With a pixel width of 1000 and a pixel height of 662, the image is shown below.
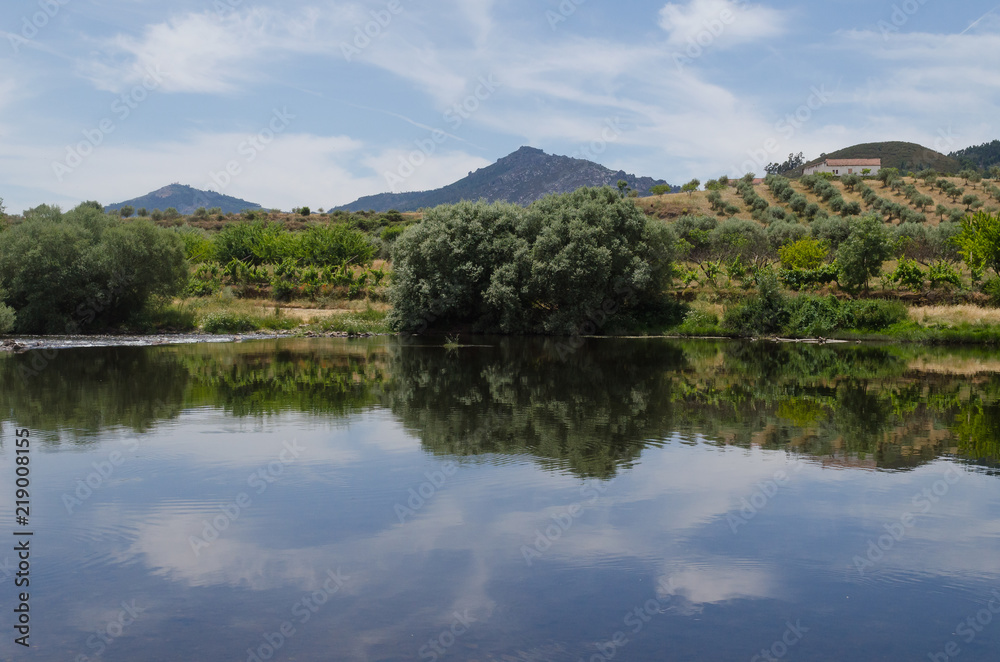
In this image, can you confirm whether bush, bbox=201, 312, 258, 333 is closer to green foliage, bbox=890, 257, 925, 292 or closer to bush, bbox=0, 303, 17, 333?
bush, bbox=0, 303, 17, 333

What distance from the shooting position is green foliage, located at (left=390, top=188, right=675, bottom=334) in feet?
155

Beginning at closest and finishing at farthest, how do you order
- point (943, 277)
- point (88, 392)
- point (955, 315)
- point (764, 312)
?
point (88, 392) < point (955, 315) < point (764, 312) < point (943, 277)

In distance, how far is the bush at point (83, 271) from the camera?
148ft

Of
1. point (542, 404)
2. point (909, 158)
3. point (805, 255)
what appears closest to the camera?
point (542, 404)

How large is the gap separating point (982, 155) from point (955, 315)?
17843 centimetres

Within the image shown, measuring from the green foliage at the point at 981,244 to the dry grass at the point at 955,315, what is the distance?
4.05 meters

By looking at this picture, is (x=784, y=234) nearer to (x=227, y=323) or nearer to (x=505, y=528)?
(x=227, y=323)

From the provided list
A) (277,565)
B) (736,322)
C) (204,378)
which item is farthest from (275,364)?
(736,322)

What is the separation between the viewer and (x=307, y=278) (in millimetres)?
60750

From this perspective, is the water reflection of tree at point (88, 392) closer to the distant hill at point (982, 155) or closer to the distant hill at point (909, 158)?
the distant hill at point (909, 158)

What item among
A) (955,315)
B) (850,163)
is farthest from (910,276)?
(850,163)

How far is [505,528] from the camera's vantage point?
973 cm

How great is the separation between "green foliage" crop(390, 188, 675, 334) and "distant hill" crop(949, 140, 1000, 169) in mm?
155077

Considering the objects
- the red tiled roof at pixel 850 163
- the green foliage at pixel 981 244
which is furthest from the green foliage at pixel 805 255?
the red tiled roof at pixel 850 163
